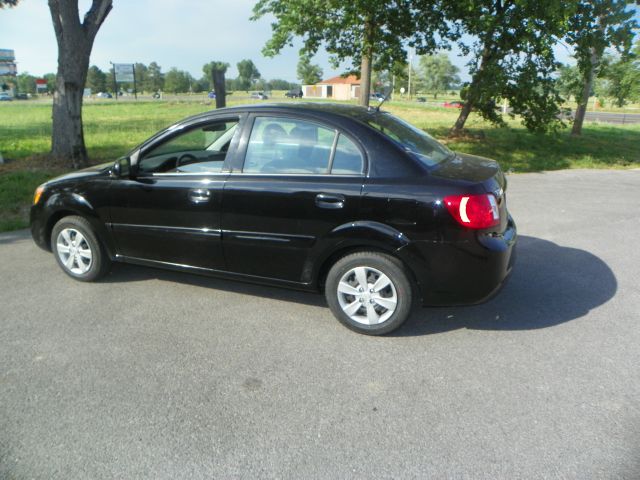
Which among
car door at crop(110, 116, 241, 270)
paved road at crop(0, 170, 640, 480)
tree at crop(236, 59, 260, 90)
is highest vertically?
tree at crop(236, 59, 260, 90)

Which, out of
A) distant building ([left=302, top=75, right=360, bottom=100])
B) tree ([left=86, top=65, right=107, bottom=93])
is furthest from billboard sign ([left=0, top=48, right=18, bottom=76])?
distant building ([left=302, top=75, right=360, bottom=100])

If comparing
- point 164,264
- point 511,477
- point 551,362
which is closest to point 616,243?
point 551,362

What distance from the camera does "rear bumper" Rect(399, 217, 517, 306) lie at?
351cm

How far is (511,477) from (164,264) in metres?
3.29

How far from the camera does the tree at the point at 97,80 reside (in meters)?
123

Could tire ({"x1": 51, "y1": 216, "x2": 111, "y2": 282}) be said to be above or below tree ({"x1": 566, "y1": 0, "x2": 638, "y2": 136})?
below

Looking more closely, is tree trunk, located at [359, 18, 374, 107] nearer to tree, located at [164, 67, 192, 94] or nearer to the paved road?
the paved road

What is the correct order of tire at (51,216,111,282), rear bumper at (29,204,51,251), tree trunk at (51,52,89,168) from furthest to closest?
tree trunk at (51,52,89,168), rear bumper at (29,204,51,251), tire at (51,216,111,282)

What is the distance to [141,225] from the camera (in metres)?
4.49

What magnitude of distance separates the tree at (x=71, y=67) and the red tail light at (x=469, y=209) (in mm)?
9393

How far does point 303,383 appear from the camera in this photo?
321 centimetres

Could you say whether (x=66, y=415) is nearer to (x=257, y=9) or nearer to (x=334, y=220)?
(x=334, y=220)

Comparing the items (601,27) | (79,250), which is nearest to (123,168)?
(79,250)

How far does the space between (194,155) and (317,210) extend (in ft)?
5.38
